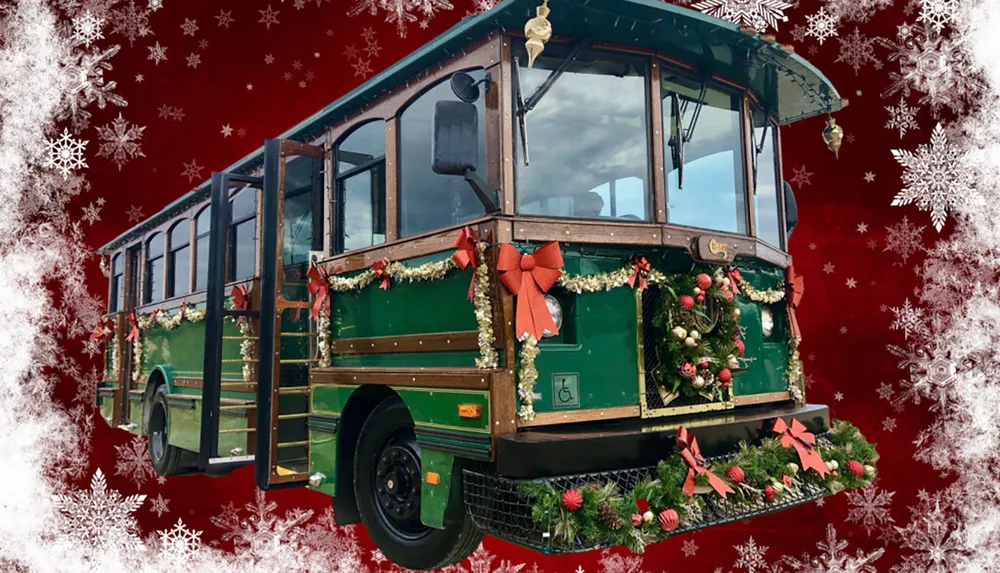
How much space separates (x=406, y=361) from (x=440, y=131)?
1.51 m

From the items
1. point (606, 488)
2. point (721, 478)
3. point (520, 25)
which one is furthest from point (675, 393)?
point (520, 25)

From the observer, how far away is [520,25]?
4352 millimetres

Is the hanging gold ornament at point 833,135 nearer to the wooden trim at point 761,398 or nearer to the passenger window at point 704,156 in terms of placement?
the passenger window at point 704,156

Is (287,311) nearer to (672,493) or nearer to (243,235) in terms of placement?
(243,235)

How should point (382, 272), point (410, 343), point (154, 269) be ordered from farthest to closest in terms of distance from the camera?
point (154, 269) < point (382, 272) < point (410, 343)

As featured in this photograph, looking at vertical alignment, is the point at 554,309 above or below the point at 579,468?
above

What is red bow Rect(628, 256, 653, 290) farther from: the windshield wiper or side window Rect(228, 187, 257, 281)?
side window Rect(228, 187, 257, 281)

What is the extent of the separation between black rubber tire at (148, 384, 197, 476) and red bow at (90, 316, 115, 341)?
2639 mm

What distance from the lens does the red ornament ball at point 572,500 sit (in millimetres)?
3615

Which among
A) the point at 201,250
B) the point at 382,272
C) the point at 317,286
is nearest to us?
the point at 382,272

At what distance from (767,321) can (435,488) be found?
106 inches

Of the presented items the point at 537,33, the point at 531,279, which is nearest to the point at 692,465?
the point at 531,279

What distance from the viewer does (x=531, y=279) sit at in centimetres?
410

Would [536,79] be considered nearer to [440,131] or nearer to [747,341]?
[440,131]
